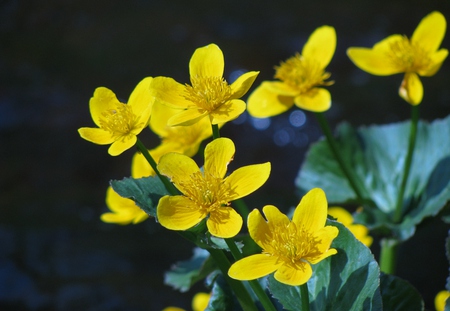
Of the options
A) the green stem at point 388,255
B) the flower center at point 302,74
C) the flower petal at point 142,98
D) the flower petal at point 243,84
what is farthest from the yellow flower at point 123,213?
the green stem at point 388,255

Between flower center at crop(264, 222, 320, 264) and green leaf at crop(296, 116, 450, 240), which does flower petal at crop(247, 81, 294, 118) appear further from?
flower center at crop(264, 222, 320, 264)

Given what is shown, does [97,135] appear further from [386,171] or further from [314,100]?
[386,171]

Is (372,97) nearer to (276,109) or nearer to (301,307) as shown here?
(276,109)

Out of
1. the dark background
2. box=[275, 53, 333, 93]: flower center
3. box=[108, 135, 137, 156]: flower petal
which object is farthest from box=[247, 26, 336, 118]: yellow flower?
the dark background

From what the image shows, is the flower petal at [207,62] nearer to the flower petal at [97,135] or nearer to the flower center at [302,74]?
the flower petal at [97,135]

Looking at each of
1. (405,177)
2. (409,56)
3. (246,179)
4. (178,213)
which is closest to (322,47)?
(409,56)

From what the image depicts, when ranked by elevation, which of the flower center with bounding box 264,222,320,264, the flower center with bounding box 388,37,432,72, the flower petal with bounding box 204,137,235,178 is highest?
the flower petal with bounding box 204,137,235,178
